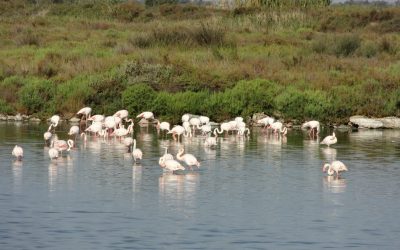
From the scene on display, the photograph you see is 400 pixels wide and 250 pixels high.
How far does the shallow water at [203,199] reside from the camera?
13.7 meters

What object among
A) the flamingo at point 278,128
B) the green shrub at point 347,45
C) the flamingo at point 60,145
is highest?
the green shrub at point 347,45

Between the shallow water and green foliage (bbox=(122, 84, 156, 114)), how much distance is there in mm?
5937

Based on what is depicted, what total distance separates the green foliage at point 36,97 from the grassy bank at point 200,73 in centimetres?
3

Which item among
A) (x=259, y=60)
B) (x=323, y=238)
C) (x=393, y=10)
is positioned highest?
(x=393, y=10)

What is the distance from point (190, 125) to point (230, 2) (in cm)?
4054

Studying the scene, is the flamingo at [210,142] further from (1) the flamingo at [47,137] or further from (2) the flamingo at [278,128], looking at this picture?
(1) the flamingo at [47,137]

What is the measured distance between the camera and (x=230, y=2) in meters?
67.7

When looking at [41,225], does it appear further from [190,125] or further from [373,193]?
[190,125]

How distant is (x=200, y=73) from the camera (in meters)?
33.1

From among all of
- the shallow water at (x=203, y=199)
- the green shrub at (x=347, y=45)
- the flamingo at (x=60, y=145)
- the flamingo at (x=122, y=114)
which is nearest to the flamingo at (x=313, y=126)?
the shallow water at (x=203, y=199)

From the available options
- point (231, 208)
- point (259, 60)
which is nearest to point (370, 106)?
point (259, 60)

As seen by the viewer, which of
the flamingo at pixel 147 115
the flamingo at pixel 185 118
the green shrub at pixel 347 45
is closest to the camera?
the flamingo at pixel 185 118

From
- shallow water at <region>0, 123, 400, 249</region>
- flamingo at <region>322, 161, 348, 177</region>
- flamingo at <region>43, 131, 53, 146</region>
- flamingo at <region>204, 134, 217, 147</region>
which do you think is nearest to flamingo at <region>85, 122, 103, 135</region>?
shallow water at <region>0, 123, 400, 249</region>

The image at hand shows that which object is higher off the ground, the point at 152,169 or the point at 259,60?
the point at 259,60
